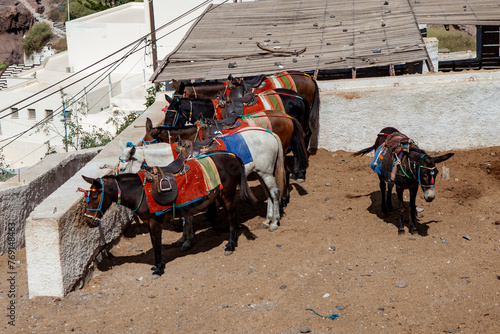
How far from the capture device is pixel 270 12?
16.7m

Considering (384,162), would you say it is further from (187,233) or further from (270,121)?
(187,233)

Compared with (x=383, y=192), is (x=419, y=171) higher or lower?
higher

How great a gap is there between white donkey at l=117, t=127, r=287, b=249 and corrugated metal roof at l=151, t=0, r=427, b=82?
3.97m

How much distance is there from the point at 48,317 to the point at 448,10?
473 inches

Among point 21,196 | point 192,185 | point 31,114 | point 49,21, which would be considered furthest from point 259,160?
point 49,21

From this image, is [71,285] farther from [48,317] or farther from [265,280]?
[265,280]

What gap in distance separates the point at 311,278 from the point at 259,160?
83.8 inches

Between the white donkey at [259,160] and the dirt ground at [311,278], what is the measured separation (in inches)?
12.0

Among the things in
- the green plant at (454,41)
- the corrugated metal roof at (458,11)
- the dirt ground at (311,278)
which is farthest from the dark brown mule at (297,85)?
the green plant at (454,41)

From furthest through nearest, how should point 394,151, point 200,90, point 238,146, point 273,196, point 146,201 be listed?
1. point 200,90
2. point 273,196
3. point 238,146
4. point 394,151
5. point 146,201

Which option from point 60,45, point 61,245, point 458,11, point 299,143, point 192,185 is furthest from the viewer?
point 60,45

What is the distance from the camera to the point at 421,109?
11.2 m

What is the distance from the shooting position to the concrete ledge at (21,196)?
8.52 m

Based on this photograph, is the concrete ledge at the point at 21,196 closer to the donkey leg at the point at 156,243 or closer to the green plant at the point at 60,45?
the donkey leg at the point at 156,243
